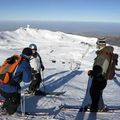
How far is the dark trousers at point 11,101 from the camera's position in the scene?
8.02 metres

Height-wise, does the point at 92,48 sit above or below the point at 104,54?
below

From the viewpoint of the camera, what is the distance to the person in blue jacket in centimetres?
771

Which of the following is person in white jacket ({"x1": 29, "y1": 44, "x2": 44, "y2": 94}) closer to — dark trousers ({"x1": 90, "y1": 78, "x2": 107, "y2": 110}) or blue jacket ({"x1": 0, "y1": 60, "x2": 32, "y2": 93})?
dark trousers ({"x1": 90, "y1": 78, "x2": 107, "y2": 110})

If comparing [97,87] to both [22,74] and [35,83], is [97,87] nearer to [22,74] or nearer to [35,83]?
[22,74]

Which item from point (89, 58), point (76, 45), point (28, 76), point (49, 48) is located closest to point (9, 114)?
point (28, 76)

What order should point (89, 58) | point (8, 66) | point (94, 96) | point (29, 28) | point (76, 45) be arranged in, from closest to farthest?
1. point (8, 66)
2. point (94, 96)
3. point (89, 58)
4. point (76, 45)
5. point (29, 28)

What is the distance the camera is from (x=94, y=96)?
8977mm

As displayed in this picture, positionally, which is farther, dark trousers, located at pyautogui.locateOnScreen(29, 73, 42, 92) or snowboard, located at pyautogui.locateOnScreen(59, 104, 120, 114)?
dark trousers, located at pyautogui.locateOnScreen(29, 73, 42, 92)

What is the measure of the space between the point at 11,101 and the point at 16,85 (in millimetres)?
476

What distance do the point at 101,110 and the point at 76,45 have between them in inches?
1035

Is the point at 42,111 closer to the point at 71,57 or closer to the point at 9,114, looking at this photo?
the point at 9,114

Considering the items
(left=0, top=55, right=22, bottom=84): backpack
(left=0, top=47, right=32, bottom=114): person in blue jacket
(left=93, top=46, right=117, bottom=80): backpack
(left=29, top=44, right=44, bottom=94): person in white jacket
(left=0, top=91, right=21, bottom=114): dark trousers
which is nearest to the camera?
(left=0, top=55, right=22, bottom=84): backpack

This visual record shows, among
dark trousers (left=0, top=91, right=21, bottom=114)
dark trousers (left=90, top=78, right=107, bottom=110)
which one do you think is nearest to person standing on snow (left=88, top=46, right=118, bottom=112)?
dark trousers (left=90, top=78, right=107, bottom=110)

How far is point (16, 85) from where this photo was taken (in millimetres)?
7898
